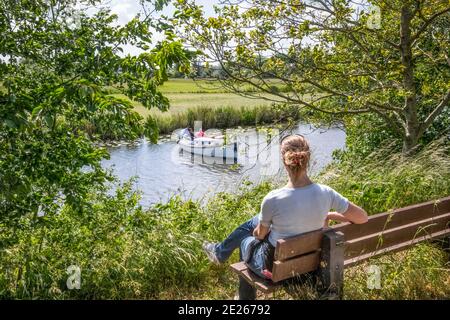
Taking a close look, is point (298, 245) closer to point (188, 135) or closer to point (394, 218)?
point (394, 218)

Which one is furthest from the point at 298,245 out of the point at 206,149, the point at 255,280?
the point at 206,149

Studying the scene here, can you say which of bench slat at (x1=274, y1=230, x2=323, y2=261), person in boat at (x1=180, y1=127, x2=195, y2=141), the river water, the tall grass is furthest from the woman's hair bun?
person in boat at (x1=180, y1=127, x2=195, y2=141)

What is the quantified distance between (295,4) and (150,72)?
10.7 ft

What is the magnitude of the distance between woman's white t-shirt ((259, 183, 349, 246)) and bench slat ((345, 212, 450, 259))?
50 cm

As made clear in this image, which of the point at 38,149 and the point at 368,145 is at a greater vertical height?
the point at 38,149

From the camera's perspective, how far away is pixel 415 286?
3436mm

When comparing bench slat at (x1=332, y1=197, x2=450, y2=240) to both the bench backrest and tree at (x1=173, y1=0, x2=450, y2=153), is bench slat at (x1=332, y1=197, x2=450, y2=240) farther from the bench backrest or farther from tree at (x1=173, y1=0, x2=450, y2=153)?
tree at (x1=173, y1=0, x2=450, y2=153)

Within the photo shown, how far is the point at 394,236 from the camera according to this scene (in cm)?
349

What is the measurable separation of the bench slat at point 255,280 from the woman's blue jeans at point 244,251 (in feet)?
0.13

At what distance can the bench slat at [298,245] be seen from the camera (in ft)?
8.84

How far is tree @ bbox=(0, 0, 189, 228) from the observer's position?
259cm

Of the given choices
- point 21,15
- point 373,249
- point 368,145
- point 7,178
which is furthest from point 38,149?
point 368,145

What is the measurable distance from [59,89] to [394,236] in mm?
2586
